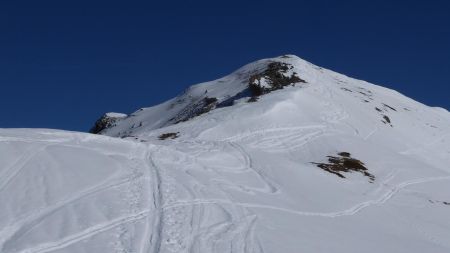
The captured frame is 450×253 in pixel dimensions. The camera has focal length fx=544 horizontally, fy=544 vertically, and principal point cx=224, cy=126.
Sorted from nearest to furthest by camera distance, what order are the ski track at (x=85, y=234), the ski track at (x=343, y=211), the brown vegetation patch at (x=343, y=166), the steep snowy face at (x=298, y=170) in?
the ski track at (x=85, y=234)
the steep snowy face at (x=298, y=170)
the ski track at (x=343, y=211)
the brown vegetation patch at (x=343, y=166)

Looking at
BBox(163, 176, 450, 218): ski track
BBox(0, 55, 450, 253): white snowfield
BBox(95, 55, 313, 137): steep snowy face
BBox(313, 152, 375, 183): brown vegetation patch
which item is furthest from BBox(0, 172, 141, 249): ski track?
BBox(95, 55, 313, 137): steep snowy face

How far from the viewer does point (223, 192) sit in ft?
69.0

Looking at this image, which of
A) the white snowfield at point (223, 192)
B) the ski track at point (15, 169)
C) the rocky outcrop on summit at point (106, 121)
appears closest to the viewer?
the white snowfield at point (223, 192)

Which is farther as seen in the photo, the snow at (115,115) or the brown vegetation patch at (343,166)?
the snow at (115,115)

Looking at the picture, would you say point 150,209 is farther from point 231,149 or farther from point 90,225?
point 231,149

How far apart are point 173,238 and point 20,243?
12.6 feet

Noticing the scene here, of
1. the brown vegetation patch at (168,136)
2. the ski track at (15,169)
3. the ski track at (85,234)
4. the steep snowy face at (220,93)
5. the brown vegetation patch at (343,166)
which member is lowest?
the ski track at (85,234)

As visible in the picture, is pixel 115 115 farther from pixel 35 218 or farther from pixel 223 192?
pixel 35 218

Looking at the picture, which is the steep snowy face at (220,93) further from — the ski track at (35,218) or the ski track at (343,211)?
the ski track at (35,218)

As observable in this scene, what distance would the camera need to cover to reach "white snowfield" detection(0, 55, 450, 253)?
15031 mm

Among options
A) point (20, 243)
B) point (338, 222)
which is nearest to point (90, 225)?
point (20, 243)

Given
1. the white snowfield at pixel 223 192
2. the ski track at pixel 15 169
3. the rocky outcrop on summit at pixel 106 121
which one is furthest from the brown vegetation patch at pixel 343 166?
the rocky outcrop on summit at pixel 106 121

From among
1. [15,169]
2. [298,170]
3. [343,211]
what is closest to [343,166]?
[298,170]

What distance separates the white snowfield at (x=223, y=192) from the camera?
15.0m
